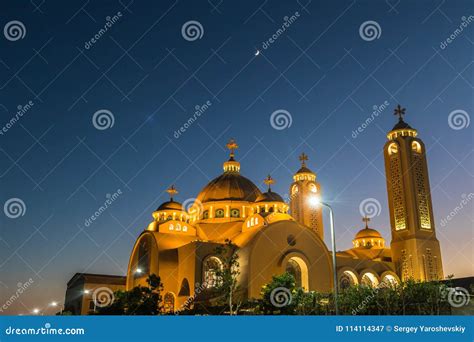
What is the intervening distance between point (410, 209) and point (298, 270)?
1508cm

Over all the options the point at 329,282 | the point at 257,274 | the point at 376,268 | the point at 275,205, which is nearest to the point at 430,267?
the point at 376,268

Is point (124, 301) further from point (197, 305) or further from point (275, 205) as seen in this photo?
point (275, 205)

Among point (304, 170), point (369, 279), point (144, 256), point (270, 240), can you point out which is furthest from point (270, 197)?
point (304, 170)

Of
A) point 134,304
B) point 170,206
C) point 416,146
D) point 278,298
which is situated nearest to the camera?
point 278,298

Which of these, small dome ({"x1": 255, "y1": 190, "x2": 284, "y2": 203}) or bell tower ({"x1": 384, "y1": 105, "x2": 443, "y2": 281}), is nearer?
small dome ({"x1": 255, "y1": 190, "x2": 284, "y2": 203})

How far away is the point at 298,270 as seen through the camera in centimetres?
4203

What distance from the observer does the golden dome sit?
53356 mm

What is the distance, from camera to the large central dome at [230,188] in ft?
175

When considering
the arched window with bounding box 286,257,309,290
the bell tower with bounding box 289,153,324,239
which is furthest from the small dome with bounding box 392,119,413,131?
the arched window with bounding box 286,257,309,290

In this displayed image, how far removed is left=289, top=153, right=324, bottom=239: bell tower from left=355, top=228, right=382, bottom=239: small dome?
5019 millimetres

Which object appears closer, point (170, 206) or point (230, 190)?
point (170, 206)

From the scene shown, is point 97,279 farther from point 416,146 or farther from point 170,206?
point 416,146

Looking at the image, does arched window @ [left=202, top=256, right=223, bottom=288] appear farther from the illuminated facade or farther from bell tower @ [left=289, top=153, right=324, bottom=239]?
bell tower @ [left=289, top=153, right=324, bottom=239]

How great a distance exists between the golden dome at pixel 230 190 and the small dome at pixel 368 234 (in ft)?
50.1
